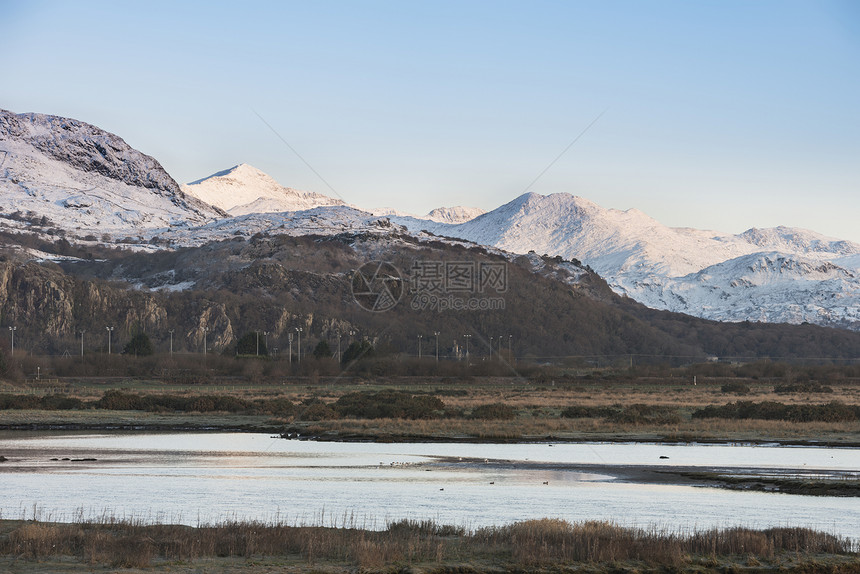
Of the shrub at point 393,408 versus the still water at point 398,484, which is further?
the shrub at point 393,408

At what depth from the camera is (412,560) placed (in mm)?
22438

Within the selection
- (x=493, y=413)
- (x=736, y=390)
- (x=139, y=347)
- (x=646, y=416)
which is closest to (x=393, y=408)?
(x=493, y=413)


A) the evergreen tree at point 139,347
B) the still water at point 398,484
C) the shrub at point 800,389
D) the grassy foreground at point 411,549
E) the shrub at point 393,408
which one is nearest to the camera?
the grassy foreground at point 411,549

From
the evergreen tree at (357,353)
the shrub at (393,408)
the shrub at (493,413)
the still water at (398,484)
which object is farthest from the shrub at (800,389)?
the still water at (398,484)

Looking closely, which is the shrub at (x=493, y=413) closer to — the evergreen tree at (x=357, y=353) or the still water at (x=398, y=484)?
the still water at (x=398, y=484)

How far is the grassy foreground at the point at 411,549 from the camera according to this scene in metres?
21.7

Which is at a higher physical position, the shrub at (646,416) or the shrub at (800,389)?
the shrub at (800,389)

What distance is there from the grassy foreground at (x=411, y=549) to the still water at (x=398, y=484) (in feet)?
8.66

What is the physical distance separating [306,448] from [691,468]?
60.7 ft

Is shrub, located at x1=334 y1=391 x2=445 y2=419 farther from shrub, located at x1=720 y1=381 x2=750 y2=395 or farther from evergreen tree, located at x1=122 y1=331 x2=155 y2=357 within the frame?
evergreen tree, located at x1=122 y1=331 x2=155 y2=357

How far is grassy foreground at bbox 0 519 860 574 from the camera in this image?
71.3ft

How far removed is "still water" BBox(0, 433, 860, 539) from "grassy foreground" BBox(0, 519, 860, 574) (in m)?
2.64

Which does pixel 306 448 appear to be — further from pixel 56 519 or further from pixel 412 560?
pixel 412 560

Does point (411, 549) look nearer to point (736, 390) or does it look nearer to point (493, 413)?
point (493, 413)
